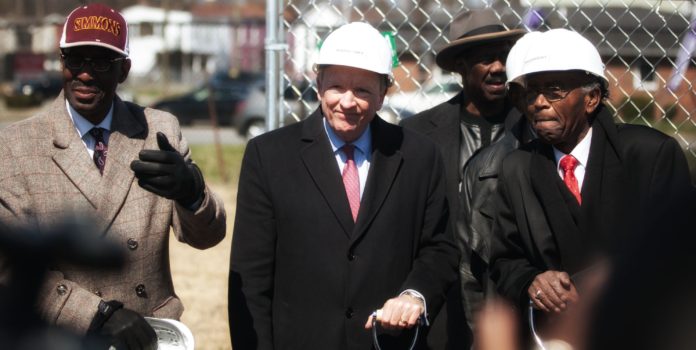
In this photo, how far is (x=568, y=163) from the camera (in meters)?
3.42

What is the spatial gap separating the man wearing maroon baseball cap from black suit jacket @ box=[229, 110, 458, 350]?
194mm

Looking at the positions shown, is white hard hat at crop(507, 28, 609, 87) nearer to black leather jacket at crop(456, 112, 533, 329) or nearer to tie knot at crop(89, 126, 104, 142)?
black leather jacket at crop(456, 112, 533, 329)

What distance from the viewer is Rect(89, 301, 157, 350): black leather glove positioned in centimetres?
291

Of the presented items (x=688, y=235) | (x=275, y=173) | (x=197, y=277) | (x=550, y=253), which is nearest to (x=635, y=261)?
(x=688, y=235)

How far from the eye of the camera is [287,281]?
3.46 metres

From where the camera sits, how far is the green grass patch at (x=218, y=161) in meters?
14.8

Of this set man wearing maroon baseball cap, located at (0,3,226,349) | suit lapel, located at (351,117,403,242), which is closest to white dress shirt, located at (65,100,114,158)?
man wearing maroon baseball cap, located at (0,3,226,349)

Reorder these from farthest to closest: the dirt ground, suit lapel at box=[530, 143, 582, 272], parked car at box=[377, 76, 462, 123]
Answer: the dirt ground, parked car at box=[377, 76, 462, 123], suit lapel at box=[530, 143, 582, 272]

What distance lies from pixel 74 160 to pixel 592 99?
170cm

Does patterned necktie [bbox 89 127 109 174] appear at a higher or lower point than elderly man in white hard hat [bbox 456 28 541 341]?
higher

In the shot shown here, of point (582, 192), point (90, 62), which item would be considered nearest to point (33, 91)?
point (90, 62)

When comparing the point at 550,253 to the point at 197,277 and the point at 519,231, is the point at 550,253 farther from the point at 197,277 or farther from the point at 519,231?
the point at 197,277

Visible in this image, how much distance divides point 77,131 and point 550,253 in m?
1.59

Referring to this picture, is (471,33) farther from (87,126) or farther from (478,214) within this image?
(87,126)
